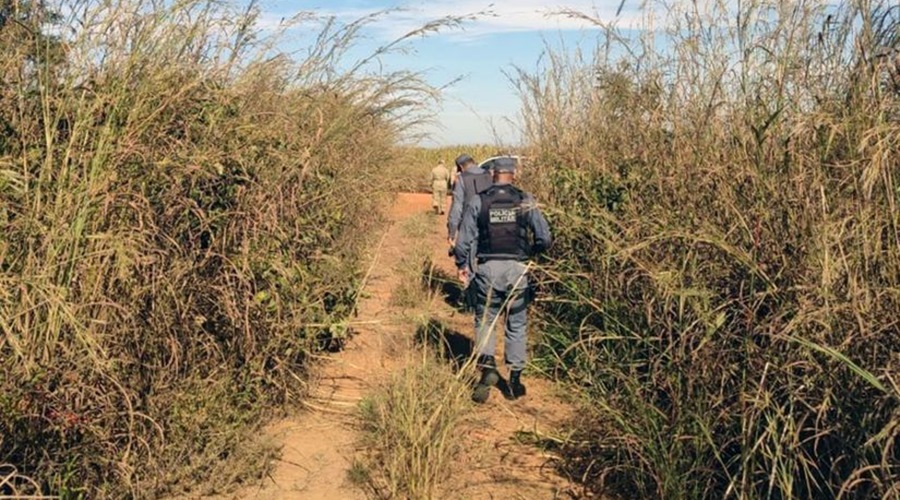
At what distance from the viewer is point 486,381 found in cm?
556

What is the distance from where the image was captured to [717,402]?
10.4ft

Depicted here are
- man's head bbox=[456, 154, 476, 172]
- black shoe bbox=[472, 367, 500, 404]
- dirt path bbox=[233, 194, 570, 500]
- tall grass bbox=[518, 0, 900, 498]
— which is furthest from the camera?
man's head bbox=[456, 154, 476, 172]

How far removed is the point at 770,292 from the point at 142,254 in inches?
116

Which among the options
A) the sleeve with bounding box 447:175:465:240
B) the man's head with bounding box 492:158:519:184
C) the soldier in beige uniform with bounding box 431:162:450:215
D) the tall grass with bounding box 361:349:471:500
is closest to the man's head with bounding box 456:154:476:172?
the sleeve with bounding box 447:175:465:240

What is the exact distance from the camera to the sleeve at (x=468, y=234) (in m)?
5.97

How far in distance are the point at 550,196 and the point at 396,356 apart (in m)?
2.83

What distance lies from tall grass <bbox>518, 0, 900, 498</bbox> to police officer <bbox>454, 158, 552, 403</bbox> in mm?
1034

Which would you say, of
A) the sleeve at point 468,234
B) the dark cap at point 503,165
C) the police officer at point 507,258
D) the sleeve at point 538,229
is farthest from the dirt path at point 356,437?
the dark cap at point 503,165

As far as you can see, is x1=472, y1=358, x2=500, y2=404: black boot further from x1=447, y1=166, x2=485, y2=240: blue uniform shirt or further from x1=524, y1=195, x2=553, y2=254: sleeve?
x1=447, y1=166, x2=485, y2=240: blue uniform shirt

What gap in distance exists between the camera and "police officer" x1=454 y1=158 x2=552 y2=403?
5.61m

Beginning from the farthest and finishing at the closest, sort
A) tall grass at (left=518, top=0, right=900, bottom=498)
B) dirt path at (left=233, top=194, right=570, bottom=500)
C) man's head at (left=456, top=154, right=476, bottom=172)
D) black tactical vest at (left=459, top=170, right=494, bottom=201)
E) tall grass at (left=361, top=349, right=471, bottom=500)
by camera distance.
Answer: man's head at (left=456, top=154, right=476, bottom=172) < black tactical vest at (left=459, top=170, right=494, bottom=201) < dirt path at (left=233, top=194, right=570, bottom=500) < tall grass at (left=361, top=349, right=471, bottom=500) < tall grass at (left=518, top=0, right=900, bottom=498)

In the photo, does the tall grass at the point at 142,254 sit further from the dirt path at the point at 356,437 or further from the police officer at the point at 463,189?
the police officer at the point at 463,189

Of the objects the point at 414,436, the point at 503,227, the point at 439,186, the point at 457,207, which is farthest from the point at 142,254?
the point at 439,186

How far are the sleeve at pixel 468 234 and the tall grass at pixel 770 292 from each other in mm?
1514
